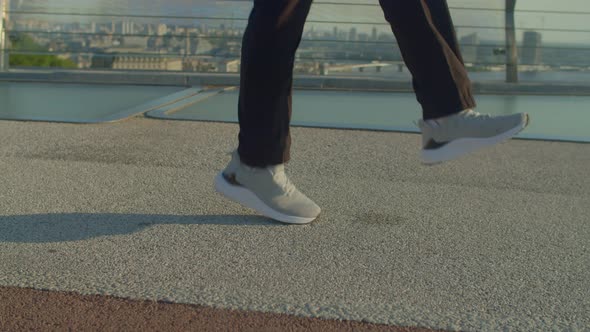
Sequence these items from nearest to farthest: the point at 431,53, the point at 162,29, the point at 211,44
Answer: the point at 431,53 → the point at 211,44 → the point at 162,29

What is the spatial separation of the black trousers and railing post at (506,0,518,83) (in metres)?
4.86

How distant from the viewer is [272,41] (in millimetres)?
2768

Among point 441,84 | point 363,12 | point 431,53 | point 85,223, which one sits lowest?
point 85,223

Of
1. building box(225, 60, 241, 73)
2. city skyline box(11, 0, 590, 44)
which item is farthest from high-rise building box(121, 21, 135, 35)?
building box(225, 60, 241, 73)

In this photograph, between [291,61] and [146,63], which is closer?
[291,61]

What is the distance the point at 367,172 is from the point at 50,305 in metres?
2.08

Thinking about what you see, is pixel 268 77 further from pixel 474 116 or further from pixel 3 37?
pixel 3 37

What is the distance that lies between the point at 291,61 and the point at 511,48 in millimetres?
5228

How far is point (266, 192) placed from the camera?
9.95 feet

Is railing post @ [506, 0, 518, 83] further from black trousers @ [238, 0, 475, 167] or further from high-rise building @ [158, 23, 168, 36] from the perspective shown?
black trousers @ [238, 0, 475, 167]

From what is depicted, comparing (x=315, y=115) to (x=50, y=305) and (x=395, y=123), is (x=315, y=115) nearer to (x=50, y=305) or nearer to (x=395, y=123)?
(x=395, y=123)

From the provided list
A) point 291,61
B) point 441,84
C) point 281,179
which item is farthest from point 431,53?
point 281,179

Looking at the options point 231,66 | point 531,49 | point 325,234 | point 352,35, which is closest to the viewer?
point 325,234

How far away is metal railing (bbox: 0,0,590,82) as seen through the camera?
7.60 m
